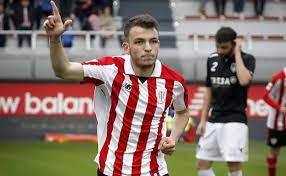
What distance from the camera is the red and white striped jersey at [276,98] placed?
9.62 m

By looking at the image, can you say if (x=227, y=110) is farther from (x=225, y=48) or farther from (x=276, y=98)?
(x=276, y=98)

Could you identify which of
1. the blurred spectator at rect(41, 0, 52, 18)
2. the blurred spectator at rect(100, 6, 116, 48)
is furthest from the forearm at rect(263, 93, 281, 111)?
the blurred spectator at rect(41, 0, 52, 18)

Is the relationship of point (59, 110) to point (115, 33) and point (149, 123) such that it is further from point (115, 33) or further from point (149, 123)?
point (149, 123)

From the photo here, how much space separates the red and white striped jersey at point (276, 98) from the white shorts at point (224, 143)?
1.57m

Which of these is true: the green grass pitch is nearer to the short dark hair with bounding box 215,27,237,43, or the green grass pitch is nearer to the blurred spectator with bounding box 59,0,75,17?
the short dark hair with bounding box 215,27,237,43

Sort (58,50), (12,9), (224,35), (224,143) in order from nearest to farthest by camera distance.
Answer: (58,50) → (224,35) → (224,143) → (12,9)

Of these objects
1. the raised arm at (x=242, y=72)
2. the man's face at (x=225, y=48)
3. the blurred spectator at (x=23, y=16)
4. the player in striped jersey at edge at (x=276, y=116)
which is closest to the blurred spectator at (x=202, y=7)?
Result: the blurred spectator at (x=23, y=16)

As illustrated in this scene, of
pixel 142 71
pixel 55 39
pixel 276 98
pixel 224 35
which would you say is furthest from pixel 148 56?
pixel 276 98

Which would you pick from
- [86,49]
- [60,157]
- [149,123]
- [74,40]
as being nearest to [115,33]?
[86,49]

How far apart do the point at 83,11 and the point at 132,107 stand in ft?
49.2

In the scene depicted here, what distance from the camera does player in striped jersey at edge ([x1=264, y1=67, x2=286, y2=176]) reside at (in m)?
9.61

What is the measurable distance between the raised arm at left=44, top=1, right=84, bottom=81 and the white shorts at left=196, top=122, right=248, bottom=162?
11.7ft

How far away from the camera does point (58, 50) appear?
433cm

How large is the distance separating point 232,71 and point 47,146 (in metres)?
6.67
